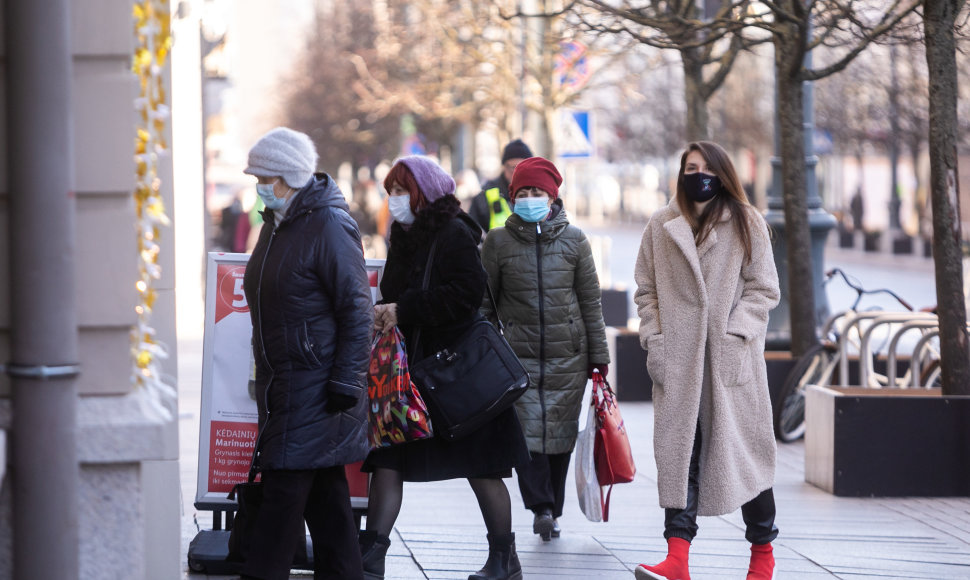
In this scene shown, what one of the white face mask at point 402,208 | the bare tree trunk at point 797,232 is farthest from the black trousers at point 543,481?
the bare tree trunk at point 797,232

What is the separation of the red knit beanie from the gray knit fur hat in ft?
5.80

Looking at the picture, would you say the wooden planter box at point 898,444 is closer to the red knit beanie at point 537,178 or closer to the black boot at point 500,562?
the red knit beanie at point 537,178

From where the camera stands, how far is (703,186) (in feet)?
19.3

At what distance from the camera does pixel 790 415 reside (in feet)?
33.9

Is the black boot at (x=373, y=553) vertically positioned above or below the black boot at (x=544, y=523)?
above

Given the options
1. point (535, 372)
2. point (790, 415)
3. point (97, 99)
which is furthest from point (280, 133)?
point (790, 415)

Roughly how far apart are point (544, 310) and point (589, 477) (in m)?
0.79

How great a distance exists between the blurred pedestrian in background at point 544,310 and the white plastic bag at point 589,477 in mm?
170

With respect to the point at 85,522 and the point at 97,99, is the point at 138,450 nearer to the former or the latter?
→ the point at 85,522

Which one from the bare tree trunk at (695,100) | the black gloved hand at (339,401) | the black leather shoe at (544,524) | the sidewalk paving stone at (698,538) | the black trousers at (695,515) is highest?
the bare tree trunk at (695,100)

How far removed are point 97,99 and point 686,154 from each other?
106 inches

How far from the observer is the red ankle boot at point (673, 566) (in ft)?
18.9

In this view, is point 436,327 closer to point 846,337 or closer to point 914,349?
point 914,349

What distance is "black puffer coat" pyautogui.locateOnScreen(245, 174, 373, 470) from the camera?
5.07m
